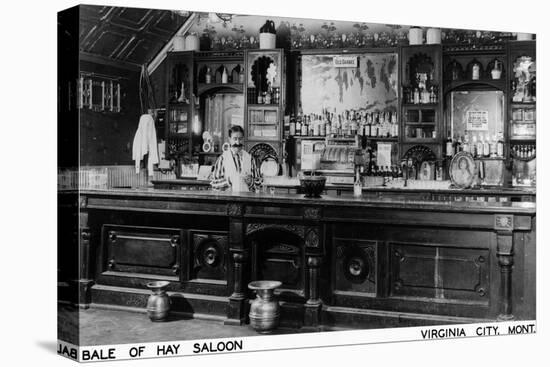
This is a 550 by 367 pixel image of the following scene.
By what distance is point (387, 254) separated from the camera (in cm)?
652

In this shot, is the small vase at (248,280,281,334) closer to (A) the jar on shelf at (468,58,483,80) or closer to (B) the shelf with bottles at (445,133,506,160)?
(B) the shelf with bottles at (445,133,506,160)

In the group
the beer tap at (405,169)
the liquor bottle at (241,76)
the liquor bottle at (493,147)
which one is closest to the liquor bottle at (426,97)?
the beer tap at (405,169)

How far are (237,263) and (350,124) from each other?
347 centimetres

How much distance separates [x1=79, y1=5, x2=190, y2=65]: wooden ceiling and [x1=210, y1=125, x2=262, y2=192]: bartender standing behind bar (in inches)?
50.6

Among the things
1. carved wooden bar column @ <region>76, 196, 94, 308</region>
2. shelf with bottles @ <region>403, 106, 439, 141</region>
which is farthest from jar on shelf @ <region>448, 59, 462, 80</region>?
carved wooden bar column @ <region>76, 196, 94, 308</region>

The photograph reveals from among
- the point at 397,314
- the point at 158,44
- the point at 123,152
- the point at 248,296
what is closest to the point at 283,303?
the point at 248,296

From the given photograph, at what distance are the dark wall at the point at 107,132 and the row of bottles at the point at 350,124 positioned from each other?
285 cm

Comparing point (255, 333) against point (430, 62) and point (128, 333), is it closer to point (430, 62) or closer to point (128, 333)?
point (128, 333)

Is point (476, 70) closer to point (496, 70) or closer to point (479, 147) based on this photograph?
point (496, 70)

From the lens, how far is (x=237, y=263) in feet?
21.7

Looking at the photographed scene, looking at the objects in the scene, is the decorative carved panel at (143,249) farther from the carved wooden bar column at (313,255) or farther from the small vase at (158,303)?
the carved wooden bar column at (313,255)

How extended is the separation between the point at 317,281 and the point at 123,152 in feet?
6.49

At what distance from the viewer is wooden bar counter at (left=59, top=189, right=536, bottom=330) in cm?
641

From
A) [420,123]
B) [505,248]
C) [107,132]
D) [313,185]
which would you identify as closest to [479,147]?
[420,123]
